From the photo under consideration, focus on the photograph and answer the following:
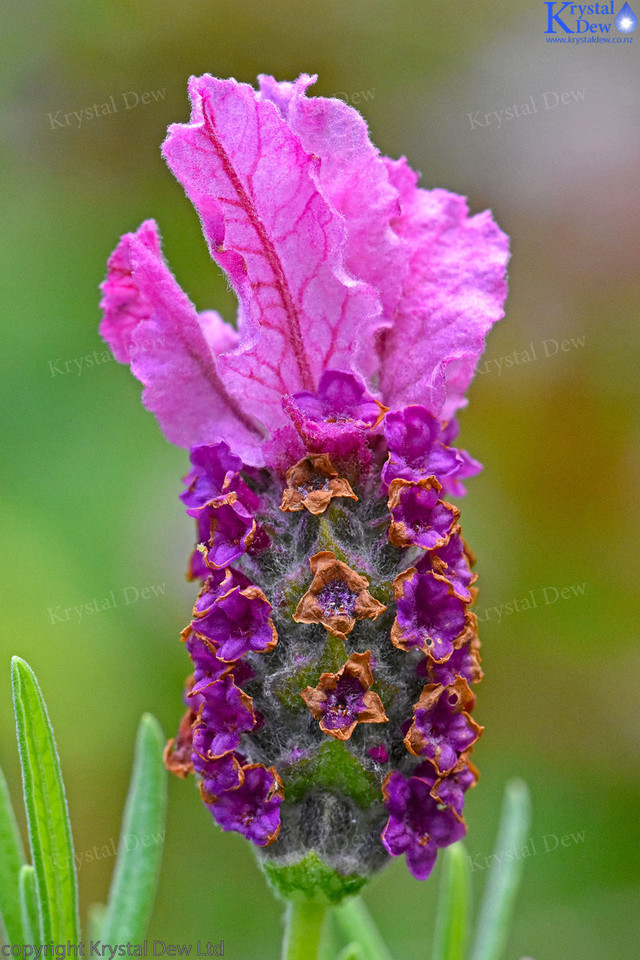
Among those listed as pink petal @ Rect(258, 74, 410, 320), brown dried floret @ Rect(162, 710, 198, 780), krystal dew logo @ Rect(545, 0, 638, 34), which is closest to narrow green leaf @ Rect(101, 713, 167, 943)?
brown dried floret @ Rect(162, 710, 198, 780)

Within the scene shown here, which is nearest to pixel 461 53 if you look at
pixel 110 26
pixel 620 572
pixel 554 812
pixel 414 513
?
pixel 110 26

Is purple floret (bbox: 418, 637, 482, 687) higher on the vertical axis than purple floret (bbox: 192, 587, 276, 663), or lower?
lower

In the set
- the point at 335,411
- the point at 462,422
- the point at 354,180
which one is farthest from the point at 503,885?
the point at 462,422

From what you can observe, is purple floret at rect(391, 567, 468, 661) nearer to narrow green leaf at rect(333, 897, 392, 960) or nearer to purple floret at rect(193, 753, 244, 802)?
purple floret at rect(193, 753, 244, 802)

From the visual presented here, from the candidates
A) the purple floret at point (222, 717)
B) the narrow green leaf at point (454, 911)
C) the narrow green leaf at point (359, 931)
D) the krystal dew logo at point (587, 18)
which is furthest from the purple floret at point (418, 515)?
the krystal dew logo at point (587, 18)

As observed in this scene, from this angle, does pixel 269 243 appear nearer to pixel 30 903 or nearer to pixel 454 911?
pixel 30 903

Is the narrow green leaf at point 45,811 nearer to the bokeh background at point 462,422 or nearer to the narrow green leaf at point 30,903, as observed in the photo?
the narrow green leaf at point 30,903

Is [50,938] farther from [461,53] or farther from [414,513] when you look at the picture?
[461,53]
